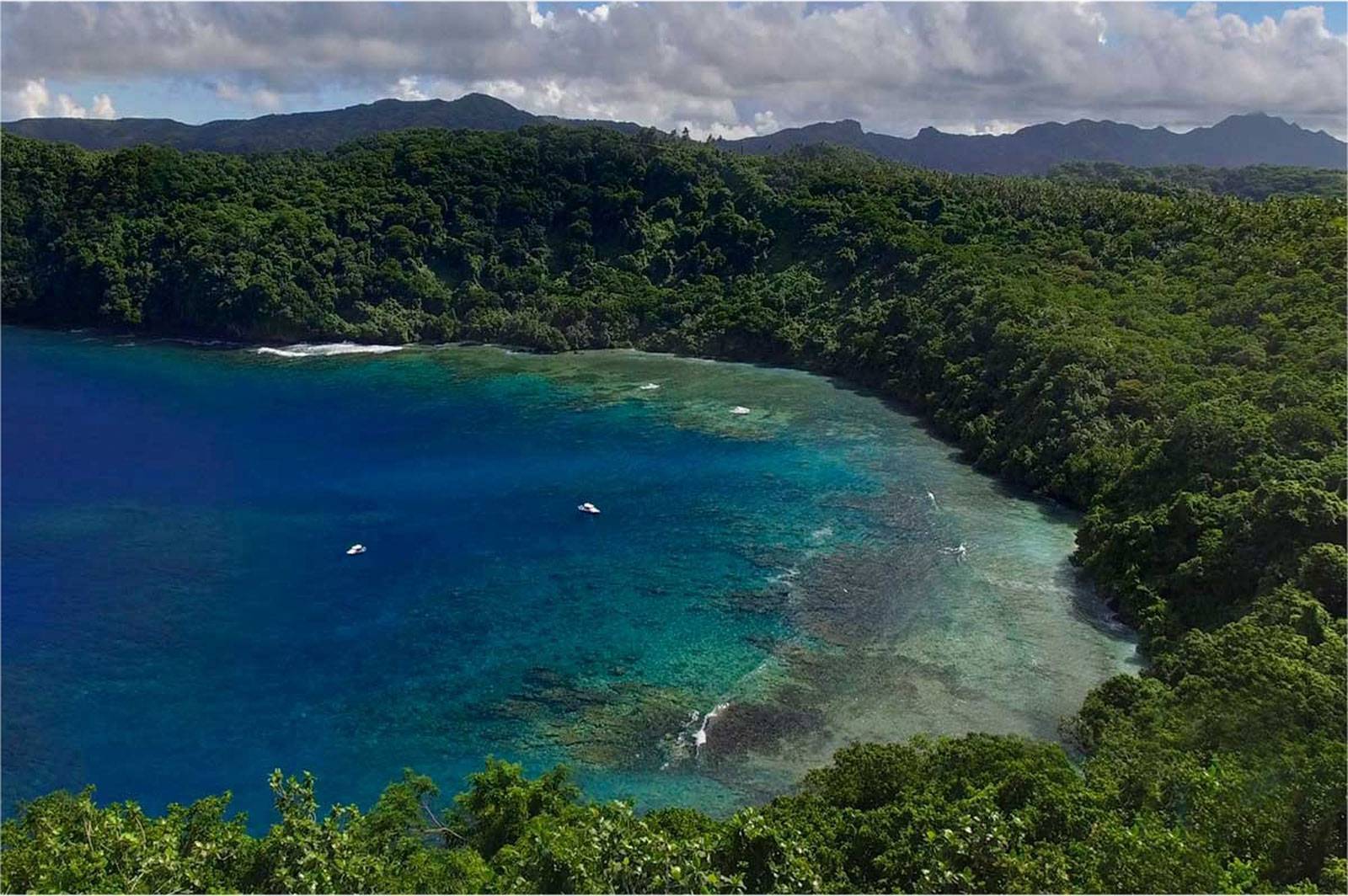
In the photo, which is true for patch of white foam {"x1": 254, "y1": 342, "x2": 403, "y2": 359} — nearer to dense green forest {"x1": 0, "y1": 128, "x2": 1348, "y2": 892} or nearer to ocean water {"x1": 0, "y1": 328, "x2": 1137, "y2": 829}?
dense green forest {"x1": 0, "y1": 128, "x2": 1348, "y2": 892}

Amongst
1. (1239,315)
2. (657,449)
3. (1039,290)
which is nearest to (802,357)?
(1039,290)

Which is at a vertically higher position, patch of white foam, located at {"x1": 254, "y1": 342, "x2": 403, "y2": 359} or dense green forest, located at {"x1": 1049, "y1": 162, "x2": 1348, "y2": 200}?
dense green forest, located at {"x1": 1049, "y1": 162, "x2": 1348, "y2": 200}

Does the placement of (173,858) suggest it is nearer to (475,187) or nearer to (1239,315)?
(1239,315)

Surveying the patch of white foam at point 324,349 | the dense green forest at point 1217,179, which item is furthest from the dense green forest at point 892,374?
the dense green forest at point 1217,179

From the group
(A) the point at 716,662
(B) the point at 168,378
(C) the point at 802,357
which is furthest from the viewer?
(C) the point at 802,357

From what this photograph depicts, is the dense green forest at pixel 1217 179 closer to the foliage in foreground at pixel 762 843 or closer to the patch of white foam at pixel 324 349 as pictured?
the patch of white foam at pixel 324 349

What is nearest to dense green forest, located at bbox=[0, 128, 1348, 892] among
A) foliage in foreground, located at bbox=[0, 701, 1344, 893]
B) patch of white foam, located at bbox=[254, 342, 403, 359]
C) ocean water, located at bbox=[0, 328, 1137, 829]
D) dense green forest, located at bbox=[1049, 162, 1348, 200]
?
foliage in foreground, located at bbox=[0, 701, 1344, 893]
